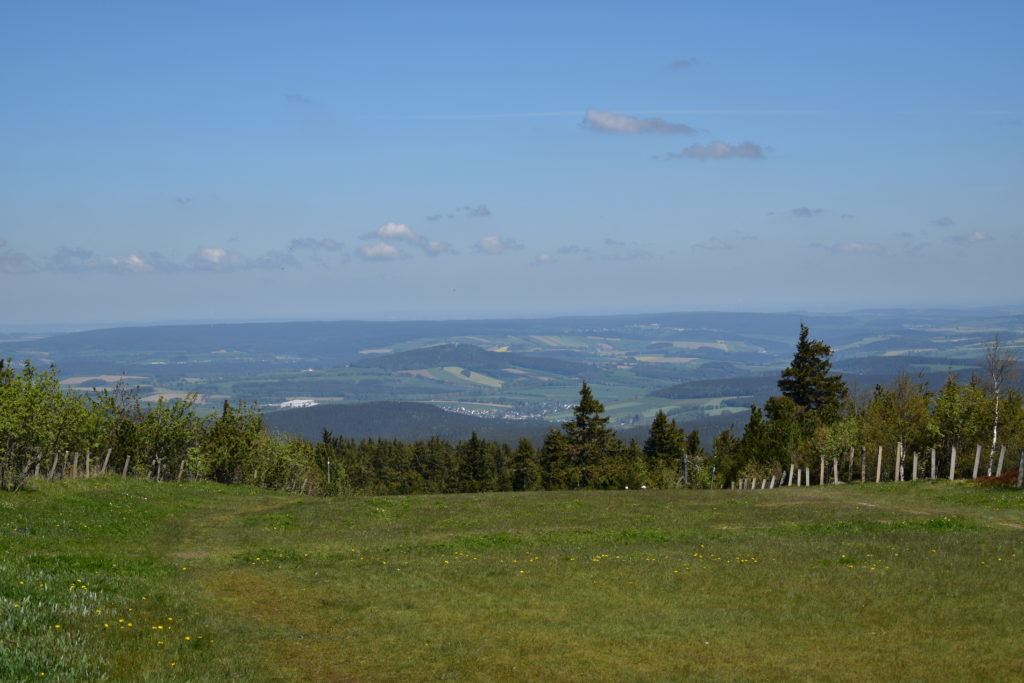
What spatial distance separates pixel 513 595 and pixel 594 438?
90020 mm

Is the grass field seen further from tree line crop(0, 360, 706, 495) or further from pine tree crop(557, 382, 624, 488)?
pine tree crop(557, 382, 624, 488)

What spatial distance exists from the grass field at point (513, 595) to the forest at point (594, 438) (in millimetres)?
16838

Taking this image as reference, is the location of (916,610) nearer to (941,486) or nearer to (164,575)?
(164,575)

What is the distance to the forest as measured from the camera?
176 feet

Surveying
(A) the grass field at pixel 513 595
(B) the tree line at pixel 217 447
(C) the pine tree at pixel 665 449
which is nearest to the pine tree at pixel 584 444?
(B) the tree line at pixel 217 447

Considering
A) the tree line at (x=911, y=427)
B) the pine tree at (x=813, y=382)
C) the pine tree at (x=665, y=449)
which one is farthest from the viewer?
the pine tree at (x=665, y=449)

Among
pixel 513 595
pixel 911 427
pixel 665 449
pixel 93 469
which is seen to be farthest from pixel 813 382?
pixel 513 595

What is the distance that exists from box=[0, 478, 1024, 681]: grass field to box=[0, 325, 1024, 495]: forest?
16838 millimetres

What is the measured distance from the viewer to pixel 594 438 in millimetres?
112000

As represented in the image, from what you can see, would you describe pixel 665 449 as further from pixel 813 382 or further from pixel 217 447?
pixel 217 447

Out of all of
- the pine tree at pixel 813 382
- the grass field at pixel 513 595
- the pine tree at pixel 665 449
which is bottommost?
the pine tree at pixel 665 449

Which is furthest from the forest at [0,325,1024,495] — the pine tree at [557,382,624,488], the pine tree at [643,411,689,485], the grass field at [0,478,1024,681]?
the grass field at [0,478,1024,681]

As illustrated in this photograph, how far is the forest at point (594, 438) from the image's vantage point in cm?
5375

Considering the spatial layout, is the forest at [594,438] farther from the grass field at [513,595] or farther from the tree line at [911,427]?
the grass field at [513,595]
